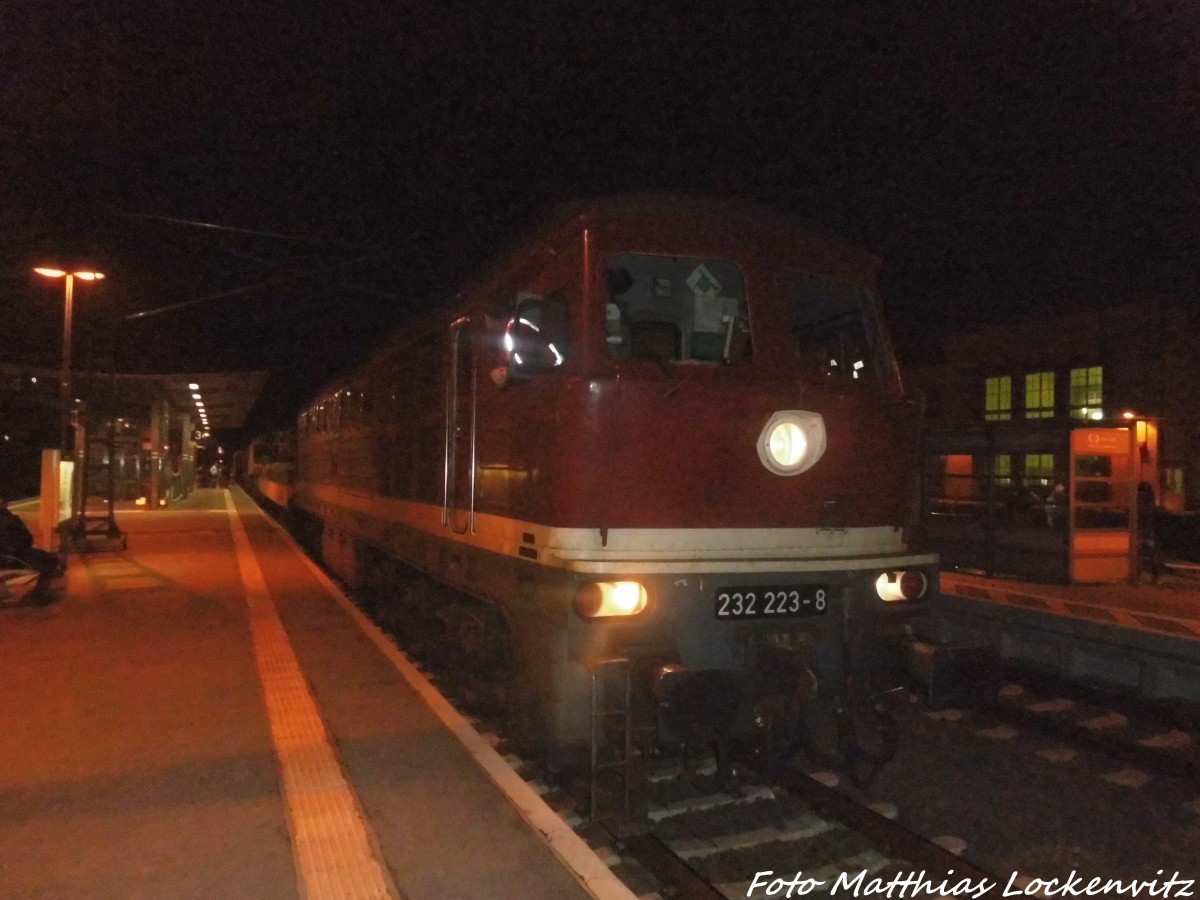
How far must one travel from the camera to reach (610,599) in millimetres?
4715

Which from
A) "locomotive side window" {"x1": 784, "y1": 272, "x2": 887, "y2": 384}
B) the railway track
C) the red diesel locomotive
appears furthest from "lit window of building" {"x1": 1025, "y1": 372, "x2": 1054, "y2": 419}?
the red diesel locomotive

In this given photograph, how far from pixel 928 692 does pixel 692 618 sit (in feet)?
4.48

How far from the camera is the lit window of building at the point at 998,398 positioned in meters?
→ 30.4

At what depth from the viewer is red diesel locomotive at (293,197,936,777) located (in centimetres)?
477

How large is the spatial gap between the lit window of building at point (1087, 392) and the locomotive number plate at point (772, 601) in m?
24.3

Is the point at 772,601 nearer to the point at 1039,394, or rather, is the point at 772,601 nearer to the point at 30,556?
the point at 30,556

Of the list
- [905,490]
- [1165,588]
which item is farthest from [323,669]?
[1165,588]

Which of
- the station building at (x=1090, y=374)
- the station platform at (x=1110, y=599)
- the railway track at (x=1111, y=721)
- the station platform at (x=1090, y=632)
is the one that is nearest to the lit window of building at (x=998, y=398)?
the station building at (x=1090, y=374)

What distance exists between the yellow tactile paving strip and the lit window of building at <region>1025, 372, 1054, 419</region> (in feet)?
85.1

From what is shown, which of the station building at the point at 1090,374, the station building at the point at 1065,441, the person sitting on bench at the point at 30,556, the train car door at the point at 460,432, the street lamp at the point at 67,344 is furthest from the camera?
the station building at the point at 1090,374

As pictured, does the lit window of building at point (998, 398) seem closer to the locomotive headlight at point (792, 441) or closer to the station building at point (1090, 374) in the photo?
the station building at point (1090, 374)

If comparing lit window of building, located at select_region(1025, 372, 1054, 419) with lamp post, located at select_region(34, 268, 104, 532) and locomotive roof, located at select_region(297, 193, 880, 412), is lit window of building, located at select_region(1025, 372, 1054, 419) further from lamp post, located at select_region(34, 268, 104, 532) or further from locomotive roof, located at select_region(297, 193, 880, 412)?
locomotive roof, located at select_region(297, 193, 880, 412)

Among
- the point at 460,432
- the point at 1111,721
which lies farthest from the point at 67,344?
the point at 1111,721

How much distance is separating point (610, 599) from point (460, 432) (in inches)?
87.1
